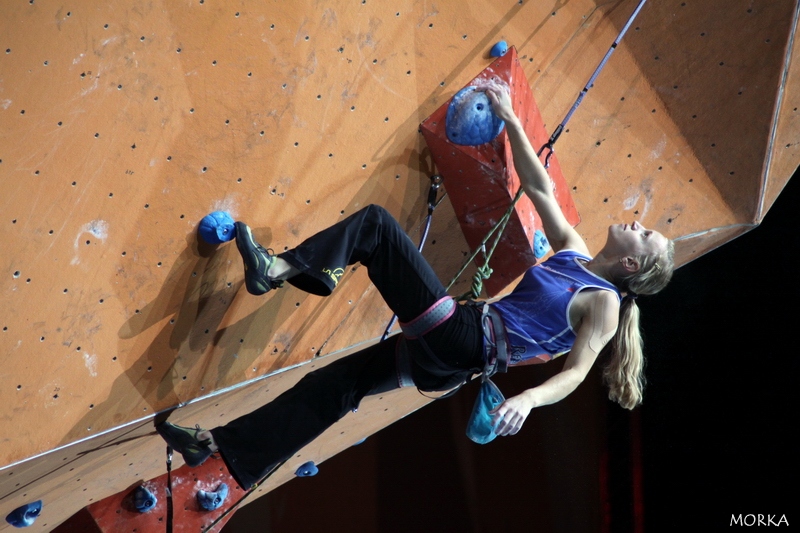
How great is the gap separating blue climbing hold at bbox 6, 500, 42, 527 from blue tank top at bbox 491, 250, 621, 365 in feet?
4.59

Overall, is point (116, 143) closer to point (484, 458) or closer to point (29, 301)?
point (29, 301)

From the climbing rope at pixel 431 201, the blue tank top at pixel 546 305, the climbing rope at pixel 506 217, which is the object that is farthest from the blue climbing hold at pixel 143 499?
the blue tank top at pixel 546 305

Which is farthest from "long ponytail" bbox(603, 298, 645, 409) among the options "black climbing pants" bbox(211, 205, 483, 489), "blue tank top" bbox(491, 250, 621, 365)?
"black climbing pants" bbox(211, 205, 483, 489)

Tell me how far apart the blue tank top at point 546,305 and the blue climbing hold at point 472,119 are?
0.42 m

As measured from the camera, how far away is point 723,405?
11.2ft

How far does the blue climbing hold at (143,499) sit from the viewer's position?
242 cm

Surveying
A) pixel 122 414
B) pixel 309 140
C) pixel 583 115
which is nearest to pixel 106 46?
pixel 309 140

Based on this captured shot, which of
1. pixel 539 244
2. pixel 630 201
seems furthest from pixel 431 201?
pixel 630 201

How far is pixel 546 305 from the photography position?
6.09 feet

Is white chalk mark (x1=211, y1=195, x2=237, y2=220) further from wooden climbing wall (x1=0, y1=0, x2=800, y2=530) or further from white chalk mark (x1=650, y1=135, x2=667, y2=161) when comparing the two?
white chalk mark (x1=650, y1=135, x2=667, y2=161)

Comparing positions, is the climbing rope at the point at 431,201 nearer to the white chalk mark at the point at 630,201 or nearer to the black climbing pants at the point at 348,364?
the black climbing pants at the point at 348,364

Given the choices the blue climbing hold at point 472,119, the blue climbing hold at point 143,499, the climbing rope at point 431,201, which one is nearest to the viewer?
the blue climbing hold at point 472,119

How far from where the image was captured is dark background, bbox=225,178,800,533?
3.31 metres

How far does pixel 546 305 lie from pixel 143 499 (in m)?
1.46
